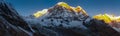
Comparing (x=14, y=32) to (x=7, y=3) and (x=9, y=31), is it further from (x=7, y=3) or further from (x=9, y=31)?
(x=7, y=3)

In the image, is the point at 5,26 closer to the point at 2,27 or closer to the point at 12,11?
the point at 2,27

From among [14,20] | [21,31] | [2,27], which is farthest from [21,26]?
[2,27]

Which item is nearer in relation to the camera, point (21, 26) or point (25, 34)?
point (25, 34)

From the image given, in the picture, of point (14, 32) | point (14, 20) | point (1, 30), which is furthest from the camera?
point (14, 20)

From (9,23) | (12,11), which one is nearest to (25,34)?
(9,23)

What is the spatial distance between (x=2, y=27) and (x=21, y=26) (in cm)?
2672

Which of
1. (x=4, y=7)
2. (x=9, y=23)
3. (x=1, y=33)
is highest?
(x=4, y=7)

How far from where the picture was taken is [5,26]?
415 feet

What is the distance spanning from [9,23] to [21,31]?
8.93 m

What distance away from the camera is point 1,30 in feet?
396

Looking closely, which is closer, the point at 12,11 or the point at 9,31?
the point at 9,31

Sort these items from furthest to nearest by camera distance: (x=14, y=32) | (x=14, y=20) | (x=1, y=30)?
(x=14, y=20), (x=14, y=32), (x=1, y=30)

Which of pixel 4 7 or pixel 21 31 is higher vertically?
pixel 4 7

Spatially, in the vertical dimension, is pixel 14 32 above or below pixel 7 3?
below
